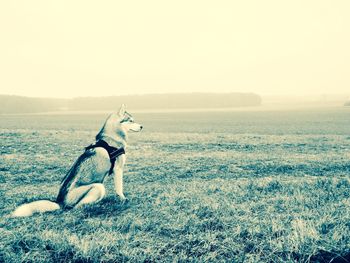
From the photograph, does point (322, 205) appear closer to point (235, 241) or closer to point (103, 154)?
point (235, 241)

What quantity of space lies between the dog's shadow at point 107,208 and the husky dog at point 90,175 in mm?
357

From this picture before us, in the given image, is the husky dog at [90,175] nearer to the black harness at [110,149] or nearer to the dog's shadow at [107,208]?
the black harness at [110,149]

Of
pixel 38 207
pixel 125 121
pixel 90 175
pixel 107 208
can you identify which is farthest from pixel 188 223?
pixel 38 207

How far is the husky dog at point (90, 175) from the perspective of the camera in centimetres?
611

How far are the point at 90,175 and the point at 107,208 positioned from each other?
3.59 ft

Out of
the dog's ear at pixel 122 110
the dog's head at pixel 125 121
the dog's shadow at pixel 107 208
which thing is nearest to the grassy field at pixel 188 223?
the dog's shadow at pixel 107 208

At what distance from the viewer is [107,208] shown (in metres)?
6.84

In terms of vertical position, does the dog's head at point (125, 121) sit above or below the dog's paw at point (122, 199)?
above

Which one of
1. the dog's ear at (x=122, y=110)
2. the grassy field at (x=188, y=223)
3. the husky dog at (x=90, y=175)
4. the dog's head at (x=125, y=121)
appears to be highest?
the dog's ear at (x=122, y=110)

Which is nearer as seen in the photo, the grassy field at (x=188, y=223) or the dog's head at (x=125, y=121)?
the grassy field at (x=188, y=223)

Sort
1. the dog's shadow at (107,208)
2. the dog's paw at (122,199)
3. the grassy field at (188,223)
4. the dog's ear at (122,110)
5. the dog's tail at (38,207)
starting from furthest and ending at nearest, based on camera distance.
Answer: the dog's paw at (122,199), the dog's ear at (122,110), the dog's shadow at (107,208), the dog's tail at (38,207), the grassy field at (188,223)

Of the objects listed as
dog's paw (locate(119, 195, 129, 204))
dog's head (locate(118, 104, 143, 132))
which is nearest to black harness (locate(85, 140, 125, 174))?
dog's head (locate(118, 104, 143, 132))

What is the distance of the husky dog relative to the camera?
611 cm

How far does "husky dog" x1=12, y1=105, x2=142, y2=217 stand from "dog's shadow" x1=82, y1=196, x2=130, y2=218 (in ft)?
1.17
